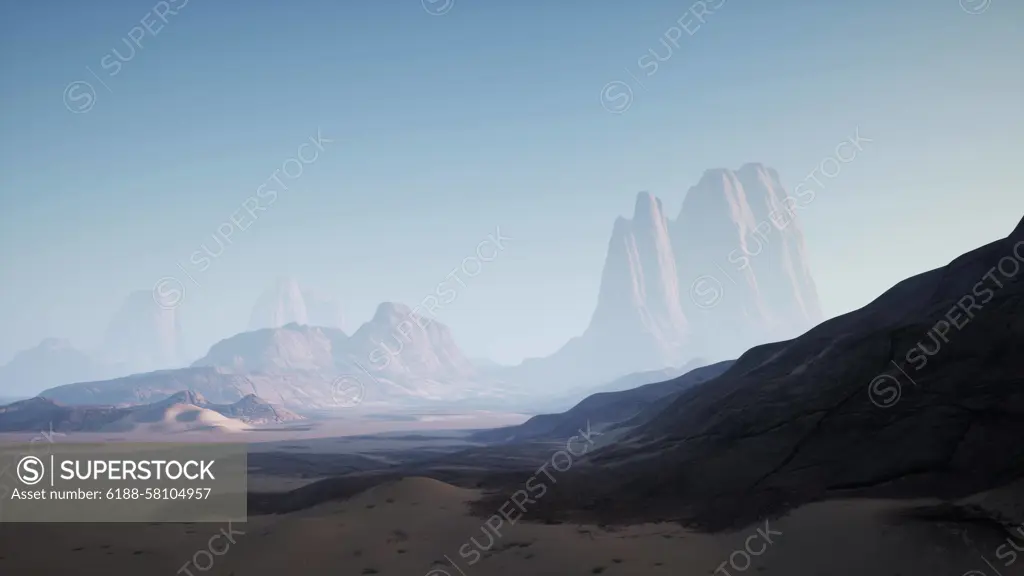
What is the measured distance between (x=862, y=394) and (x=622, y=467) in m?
10.5

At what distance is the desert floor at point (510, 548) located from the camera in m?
12.4

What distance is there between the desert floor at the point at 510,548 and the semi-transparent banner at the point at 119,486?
296 cm

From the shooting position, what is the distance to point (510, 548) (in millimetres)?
15219

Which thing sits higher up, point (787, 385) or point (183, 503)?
point (787, 385)

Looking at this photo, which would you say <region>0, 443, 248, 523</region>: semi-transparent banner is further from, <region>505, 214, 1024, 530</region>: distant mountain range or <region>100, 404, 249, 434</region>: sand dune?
<region>100, 404, 249, 434</region>: sand dune

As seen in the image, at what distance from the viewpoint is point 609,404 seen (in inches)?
2522

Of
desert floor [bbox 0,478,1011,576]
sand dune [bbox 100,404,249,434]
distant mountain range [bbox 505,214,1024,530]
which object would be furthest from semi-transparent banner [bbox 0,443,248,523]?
sand dune [bbox 100,404,249,434]

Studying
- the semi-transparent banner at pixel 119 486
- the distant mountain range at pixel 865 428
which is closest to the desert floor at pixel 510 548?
the distant mountain range at pixel 865 428

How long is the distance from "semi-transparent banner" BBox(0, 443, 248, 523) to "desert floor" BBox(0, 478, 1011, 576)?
2957 mm

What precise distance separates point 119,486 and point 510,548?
2428cm

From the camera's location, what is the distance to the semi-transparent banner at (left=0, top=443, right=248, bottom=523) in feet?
72.1

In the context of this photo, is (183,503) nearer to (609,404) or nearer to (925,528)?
(925,528)

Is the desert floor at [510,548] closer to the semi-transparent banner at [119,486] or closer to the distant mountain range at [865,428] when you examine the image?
the distant mountain range at [865,428]

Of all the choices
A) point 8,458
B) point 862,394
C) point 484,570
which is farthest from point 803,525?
point 8,458
